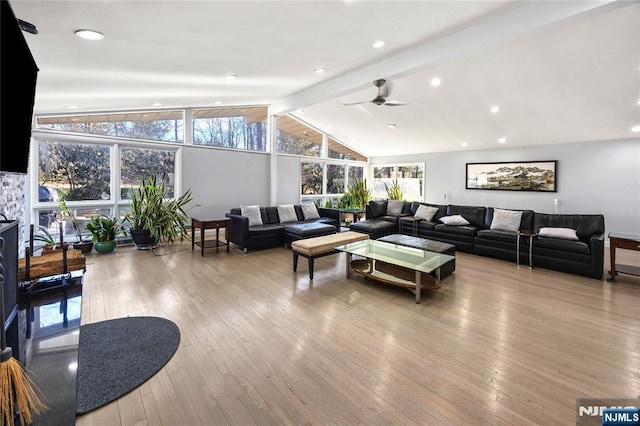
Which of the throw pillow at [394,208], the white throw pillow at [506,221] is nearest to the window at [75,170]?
the throw pillow at [394,208]

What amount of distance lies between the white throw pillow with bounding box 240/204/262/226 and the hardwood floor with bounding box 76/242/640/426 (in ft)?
6.01

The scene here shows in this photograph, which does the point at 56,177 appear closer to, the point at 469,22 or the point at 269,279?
the point at 269,279

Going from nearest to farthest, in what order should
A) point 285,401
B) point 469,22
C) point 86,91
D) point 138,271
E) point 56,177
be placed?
point 285,401
point 469,22
point 86,91
point 138,271
point 56,177

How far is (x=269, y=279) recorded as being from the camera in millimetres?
4238

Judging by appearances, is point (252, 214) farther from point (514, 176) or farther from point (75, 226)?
point (514, 176)

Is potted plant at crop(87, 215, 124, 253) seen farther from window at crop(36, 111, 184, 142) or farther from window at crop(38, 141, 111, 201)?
window at crop(36, 111, 184, 142)

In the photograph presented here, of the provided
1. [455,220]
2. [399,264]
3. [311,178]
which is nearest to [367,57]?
[399,264]

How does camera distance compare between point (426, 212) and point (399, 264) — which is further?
point (426, 212)

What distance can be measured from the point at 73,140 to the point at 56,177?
0.71 meters

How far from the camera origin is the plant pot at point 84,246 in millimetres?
5176

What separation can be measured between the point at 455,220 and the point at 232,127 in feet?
18.7

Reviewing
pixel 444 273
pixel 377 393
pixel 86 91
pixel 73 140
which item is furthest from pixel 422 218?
pixel 73 140

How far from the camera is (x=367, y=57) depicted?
445cm

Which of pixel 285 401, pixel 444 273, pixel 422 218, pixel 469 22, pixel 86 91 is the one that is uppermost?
pixel 469 22
